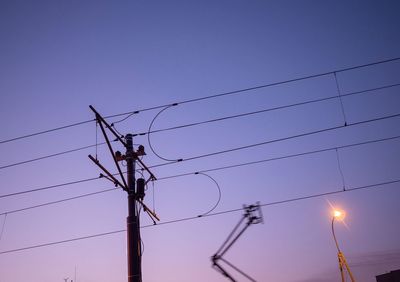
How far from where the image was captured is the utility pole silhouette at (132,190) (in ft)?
40.4

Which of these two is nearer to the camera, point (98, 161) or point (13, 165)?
point (98, 161)

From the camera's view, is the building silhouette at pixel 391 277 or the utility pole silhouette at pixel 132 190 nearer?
the utility pole silhouette at pixel 132 190

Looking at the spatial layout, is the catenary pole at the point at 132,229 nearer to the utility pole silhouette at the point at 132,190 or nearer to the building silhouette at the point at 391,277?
the utility pole silhouette at the point at 132,190

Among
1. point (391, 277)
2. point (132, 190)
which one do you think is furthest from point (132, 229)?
point (391, 277)

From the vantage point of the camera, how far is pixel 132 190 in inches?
534

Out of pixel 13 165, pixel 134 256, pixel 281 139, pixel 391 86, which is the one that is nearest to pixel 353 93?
pixel 391 86

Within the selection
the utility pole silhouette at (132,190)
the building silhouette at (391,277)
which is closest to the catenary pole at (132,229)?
the utility pole silhouette at (132,190)

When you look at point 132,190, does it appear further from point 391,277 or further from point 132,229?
point 391,277

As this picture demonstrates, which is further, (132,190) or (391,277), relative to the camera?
(391,277)

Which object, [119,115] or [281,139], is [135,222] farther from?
[281,139]

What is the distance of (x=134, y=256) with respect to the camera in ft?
40.8

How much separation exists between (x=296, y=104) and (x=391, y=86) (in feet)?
13.2

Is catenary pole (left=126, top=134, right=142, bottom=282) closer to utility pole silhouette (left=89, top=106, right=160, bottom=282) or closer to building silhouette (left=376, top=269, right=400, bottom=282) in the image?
utility pole silhouette (left=89, top=106, right=160, bottom=282)

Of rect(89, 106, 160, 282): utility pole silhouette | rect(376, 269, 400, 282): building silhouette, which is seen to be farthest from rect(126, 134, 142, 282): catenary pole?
rect(376, 269, 400, 282): building silhouette
